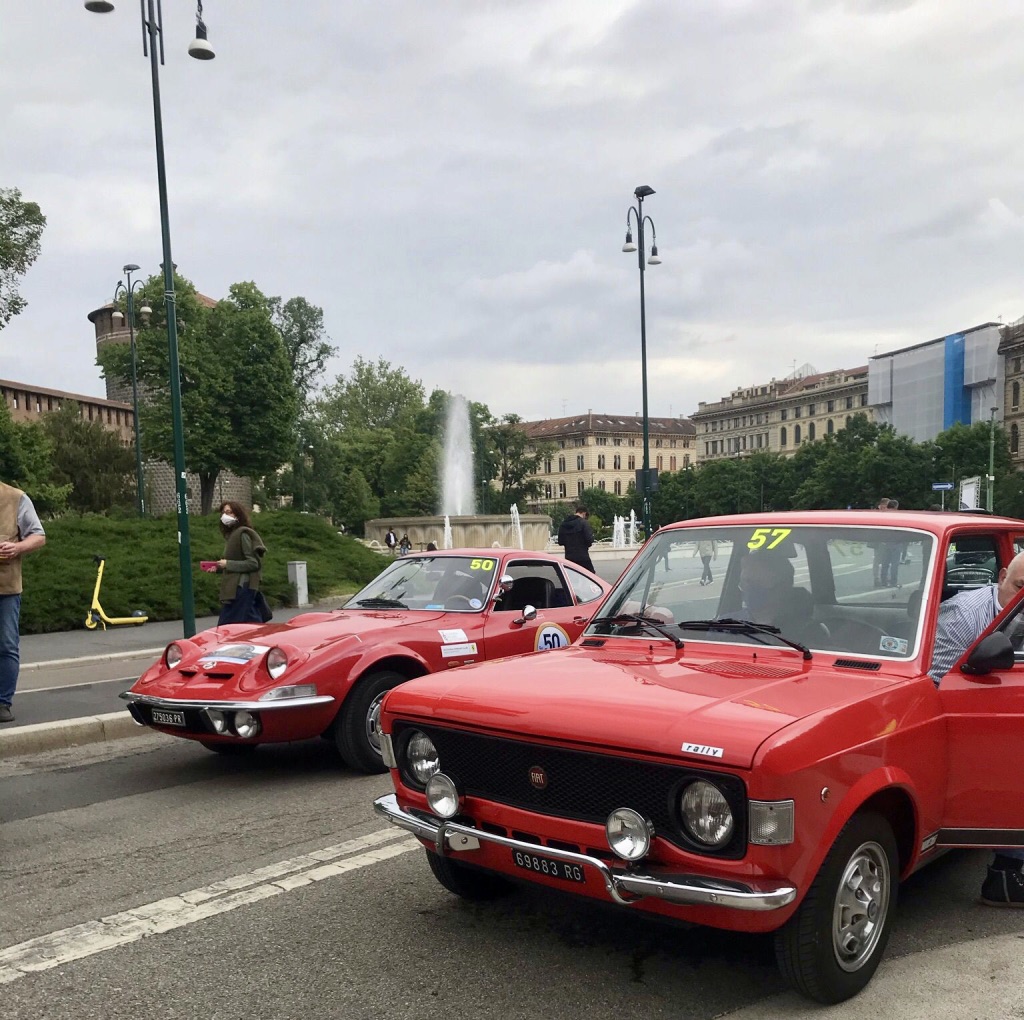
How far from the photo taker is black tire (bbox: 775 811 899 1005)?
3328 millimetres

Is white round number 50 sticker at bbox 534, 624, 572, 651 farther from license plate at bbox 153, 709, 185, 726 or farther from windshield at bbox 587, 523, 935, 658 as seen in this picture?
windshield at bbox 587, 523, 935, 658

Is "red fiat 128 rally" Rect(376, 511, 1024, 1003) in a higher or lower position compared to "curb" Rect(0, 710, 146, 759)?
higher

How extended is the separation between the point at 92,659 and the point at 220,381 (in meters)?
41.3

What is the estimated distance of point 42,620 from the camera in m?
17.1

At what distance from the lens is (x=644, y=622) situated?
471 cm

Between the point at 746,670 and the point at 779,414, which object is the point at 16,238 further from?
the point at 779,414

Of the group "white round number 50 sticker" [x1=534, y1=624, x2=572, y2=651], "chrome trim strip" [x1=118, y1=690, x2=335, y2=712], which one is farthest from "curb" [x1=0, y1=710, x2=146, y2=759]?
"white round number 50 sticker" [x1=534, y1=624, x2=572, y2=651]

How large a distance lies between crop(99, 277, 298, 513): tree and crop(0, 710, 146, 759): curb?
4407 cm

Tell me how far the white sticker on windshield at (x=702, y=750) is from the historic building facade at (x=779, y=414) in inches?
5063

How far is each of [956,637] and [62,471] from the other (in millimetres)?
65383

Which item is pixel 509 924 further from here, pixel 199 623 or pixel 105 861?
pixel 199 623

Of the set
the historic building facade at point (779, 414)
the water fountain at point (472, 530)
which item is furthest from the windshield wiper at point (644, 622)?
the historic building facade at point (779, 414)

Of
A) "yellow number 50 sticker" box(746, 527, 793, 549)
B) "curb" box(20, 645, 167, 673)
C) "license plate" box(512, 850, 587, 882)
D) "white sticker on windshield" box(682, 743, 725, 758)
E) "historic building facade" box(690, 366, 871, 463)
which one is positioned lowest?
"curb" box(20, 645, 167, 673)

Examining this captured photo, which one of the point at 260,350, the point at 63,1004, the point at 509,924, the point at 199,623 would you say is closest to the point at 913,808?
the point at 509,924
